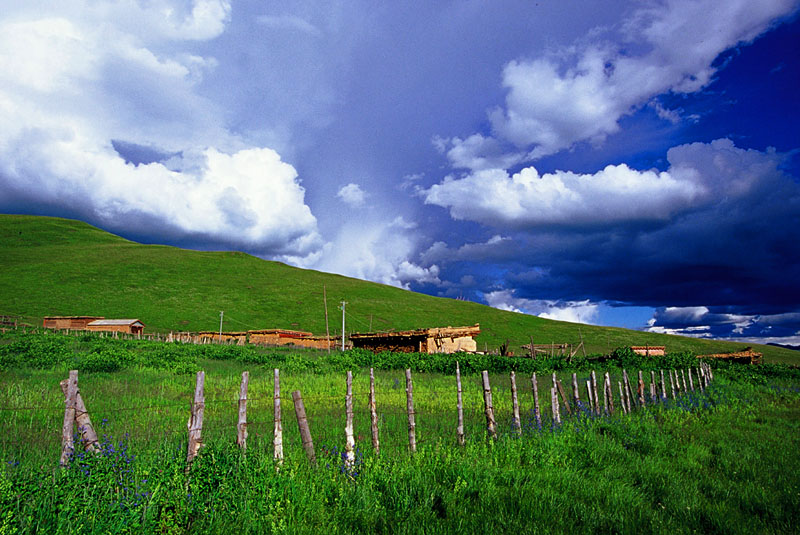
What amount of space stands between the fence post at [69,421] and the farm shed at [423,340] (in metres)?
37.0

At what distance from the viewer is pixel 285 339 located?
64.2 metres

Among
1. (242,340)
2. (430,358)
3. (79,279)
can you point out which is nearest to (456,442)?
(430,358)

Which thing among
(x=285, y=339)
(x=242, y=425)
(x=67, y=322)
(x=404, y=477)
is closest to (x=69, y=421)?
(x=242, y=425)

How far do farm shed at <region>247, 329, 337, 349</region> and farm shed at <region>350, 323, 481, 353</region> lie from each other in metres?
15.5

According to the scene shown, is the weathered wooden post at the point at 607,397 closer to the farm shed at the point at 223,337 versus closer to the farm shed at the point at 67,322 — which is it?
the farm shed at the point at 223,337

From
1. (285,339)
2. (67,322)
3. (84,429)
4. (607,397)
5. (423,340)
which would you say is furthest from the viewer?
(67,322)

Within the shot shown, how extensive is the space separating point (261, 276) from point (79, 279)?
38.9 meters

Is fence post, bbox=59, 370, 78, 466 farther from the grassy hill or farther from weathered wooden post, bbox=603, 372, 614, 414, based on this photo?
the grassy hill

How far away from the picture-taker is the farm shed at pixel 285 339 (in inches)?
2491

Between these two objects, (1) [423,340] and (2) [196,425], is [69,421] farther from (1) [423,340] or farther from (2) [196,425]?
(1) [423,340]

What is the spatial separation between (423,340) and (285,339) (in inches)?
1111

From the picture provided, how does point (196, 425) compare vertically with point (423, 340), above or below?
below

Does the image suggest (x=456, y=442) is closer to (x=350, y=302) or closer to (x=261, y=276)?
(x=350, y=302)

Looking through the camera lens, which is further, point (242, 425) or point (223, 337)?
point (223, 337)
